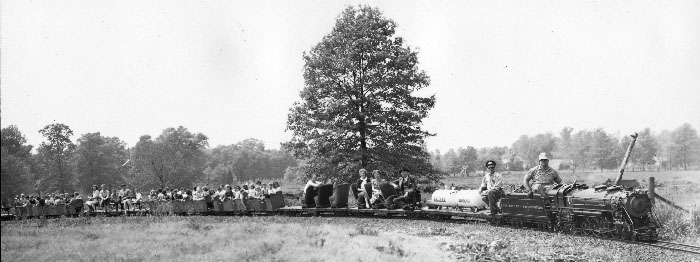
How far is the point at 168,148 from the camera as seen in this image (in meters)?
80.2

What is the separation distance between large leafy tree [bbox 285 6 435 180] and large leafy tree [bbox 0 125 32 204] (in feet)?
87.3

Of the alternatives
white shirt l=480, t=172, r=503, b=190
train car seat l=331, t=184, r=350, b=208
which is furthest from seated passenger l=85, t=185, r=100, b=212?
white shirt l=480, t=172, r=503, b=190

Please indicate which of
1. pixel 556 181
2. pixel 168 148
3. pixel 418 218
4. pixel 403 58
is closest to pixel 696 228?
pixel 556 181

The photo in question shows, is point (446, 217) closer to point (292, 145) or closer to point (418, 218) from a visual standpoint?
point (418, 218)

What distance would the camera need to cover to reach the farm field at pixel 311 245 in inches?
364

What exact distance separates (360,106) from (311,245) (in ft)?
53.8

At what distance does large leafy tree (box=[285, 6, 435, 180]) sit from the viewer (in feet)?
82.7

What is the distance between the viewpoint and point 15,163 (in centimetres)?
4588

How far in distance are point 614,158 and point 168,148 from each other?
271 feet

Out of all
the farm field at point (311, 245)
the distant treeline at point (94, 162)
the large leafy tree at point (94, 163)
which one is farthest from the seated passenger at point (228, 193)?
the large leafy tree at point (94, 163)

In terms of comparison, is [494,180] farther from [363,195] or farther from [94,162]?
[94,162]

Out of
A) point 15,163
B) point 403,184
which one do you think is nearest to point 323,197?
point 403,184

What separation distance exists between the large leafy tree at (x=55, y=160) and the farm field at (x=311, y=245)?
55863 mm

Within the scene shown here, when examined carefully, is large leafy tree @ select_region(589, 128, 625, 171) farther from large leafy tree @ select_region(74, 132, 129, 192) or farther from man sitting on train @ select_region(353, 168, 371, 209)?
large leafy tree @ select_region(74, 132, 129, 192)
